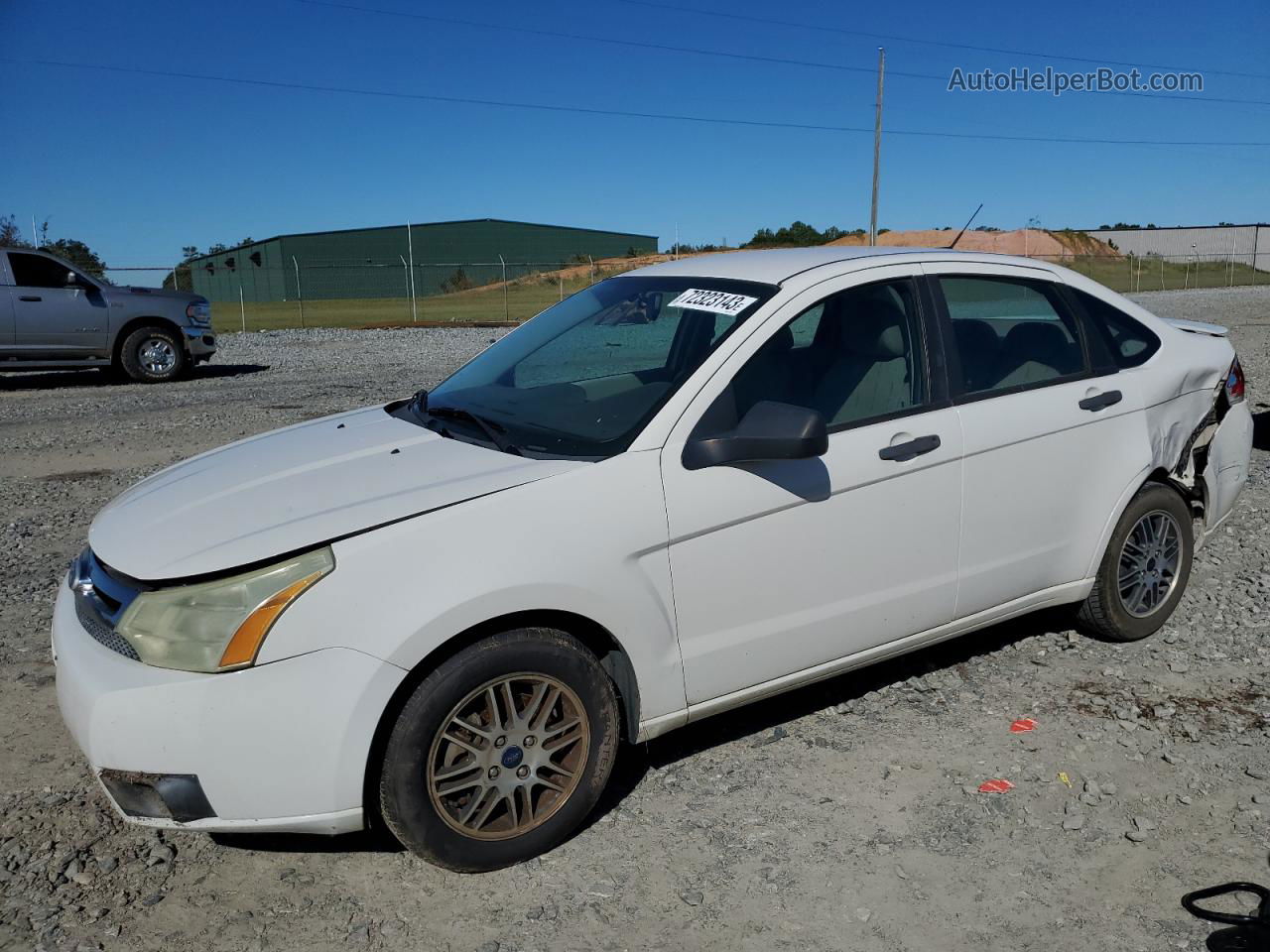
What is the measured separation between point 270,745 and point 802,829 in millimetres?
1631

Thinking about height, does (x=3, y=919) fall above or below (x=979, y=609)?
below

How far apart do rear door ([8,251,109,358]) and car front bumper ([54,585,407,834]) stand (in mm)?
13504

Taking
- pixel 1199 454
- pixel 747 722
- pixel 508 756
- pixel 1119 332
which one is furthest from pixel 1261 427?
pixel 508 756

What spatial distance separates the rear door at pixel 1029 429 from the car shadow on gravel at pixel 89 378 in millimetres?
13589

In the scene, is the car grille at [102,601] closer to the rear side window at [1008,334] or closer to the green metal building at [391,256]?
the rear side window at [1008,334]

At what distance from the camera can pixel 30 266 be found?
573 inches

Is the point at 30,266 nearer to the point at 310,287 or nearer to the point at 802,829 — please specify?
the point at 802,829

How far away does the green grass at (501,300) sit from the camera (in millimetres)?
34438

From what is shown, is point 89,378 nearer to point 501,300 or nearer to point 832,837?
point 832,837

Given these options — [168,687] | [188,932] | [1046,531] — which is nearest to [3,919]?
[188,932]

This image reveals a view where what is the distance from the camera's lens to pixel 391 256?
6481cm

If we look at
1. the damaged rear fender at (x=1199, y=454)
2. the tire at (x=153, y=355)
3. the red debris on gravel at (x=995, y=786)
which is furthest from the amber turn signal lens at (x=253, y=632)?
the tire at (x=153, y=355)

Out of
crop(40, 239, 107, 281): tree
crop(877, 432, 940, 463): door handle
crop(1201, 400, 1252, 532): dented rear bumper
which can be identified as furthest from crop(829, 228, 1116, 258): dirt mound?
crop(877, 432, 940, 463): door handle

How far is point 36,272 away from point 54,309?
56 cm
